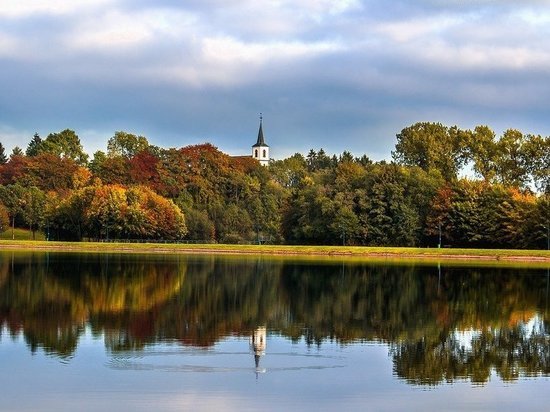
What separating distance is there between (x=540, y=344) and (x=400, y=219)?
7845cm

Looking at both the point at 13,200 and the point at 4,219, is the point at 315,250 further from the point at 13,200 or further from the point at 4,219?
the point at 13,200

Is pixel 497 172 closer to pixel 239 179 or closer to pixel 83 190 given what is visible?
pixel 239 179

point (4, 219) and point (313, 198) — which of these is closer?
point (313, 198)

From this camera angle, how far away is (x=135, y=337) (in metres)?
29.0

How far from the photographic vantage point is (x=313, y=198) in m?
114

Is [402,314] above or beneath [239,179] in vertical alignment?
beneath

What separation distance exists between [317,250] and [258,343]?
7569 centimetres

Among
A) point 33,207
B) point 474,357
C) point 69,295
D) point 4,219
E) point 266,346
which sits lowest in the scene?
point 474,357

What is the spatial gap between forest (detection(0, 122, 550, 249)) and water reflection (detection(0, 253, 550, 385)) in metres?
44.7

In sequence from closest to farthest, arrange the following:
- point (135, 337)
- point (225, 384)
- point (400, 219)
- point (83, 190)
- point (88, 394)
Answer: point (88, 394), point (225, 384), point (135, 337), point (400, 219), point (83, 190)

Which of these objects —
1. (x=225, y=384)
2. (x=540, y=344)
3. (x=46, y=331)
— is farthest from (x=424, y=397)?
(x=46, y=331)

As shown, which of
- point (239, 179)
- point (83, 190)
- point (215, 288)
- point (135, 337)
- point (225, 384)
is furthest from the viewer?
point (239, 179)

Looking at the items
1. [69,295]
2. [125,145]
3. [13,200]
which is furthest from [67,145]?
[69,295]

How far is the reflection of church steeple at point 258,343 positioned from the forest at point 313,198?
76.3m
